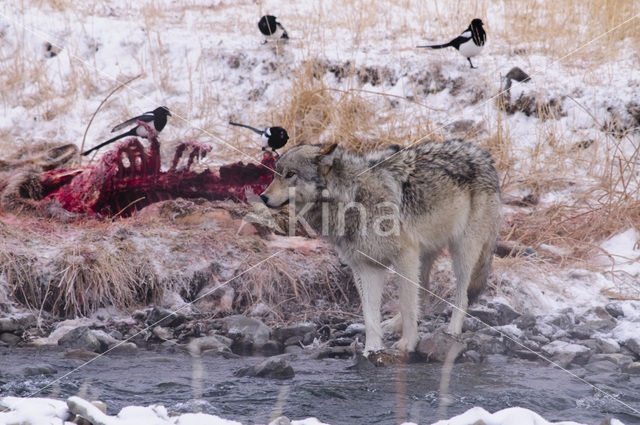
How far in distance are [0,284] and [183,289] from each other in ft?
5.07

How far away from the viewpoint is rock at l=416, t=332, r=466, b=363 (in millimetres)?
4941

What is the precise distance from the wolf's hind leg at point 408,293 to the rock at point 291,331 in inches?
31.5

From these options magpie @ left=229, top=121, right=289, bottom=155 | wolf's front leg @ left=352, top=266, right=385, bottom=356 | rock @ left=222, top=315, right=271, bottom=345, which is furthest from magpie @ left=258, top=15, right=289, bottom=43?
wolf's front leg @ left=352, top=266, right=385, bottom=356

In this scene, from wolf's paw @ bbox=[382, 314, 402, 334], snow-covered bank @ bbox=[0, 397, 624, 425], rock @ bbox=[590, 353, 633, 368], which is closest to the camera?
snow-covered bank @ bbox=[0, 397, 624, 425]

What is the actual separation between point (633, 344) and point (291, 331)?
104 inches

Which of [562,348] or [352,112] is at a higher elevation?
[352,112]

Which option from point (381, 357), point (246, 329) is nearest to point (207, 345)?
point (246, 329)

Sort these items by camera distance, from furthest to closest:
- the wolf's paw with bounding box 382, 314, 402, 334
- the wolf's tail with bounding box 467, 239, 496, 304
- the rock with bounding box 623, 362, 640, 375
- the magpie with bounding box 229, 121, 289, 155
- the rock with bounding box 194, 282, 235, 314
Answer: the magpie with bounding box 229, 121, 289, 155
the rock with bounding box 194, 282, 235, 314
the wolf's paw with bounding box 382, 314, 402, 334
the wolf's tail with bounding box 467, 239, 496, 304
the rock with bounding box 623, 362, 640, 375

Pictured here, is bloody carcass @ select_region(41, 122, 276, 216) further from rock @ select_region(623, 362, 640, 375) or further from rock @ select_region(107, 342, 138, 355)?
rock @ select_region(623, 362, 640, 375)

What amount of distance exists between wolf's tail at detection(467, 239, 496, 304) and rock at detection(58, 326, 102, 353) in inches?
120

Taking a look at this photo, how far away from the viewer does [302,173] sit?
16.0ft

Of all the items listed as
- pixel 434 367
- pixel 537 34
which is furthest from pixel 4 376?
pixel 537 34

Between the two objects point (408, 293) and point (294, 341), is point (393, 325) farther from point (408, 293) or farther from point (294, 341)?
point (294, 341)

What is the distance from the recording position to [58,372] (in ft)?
14.6
